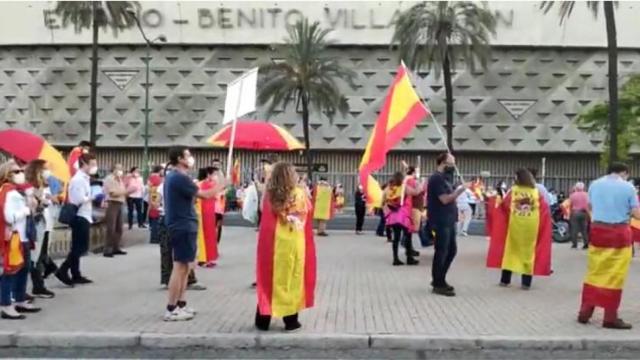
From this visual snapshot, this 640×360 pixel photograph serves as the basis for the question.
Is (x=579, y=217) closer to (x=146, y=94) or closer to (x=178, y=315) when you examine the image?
(x=178, y=315)

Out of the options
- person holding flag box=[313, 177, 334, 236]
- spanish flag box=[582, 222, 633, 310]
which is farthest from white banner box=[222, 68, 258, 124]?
person holding flag box=[313, 177, 334, 236]

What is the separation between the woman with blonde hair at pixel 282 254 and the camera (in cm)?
807

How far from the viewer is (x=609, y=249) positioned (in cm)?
852

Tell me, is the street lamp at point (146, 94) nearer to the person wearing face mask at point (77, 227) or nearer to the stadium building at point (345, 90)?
the stadium building at point (345, 90)

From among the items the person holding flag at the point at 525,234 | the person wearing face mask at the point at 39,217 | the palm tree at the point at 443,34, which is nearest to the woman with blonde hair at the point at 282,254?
the person wearing face mask at the point at 39,217

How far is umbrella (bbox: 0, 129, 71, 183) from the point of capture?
11305 mm

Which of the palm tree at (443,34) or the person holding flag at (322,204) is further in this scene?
the palm tree at (443,34)

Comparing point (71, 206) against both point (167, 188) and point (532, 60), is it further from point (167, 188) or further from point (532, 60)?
point (532, 60)

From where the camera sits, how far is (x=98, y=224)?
16750 millimetres

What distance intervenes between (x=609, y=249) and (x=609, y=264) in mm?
153

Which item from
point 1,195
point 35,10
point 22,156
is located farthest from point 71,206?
point 35,10

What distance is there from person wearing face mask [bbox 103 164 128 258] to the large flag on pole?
18.0ft

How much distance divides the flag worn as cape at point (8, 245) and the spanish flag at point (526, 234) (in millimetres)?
6643

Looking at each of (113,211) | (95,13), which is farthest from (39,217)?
(95,13)
